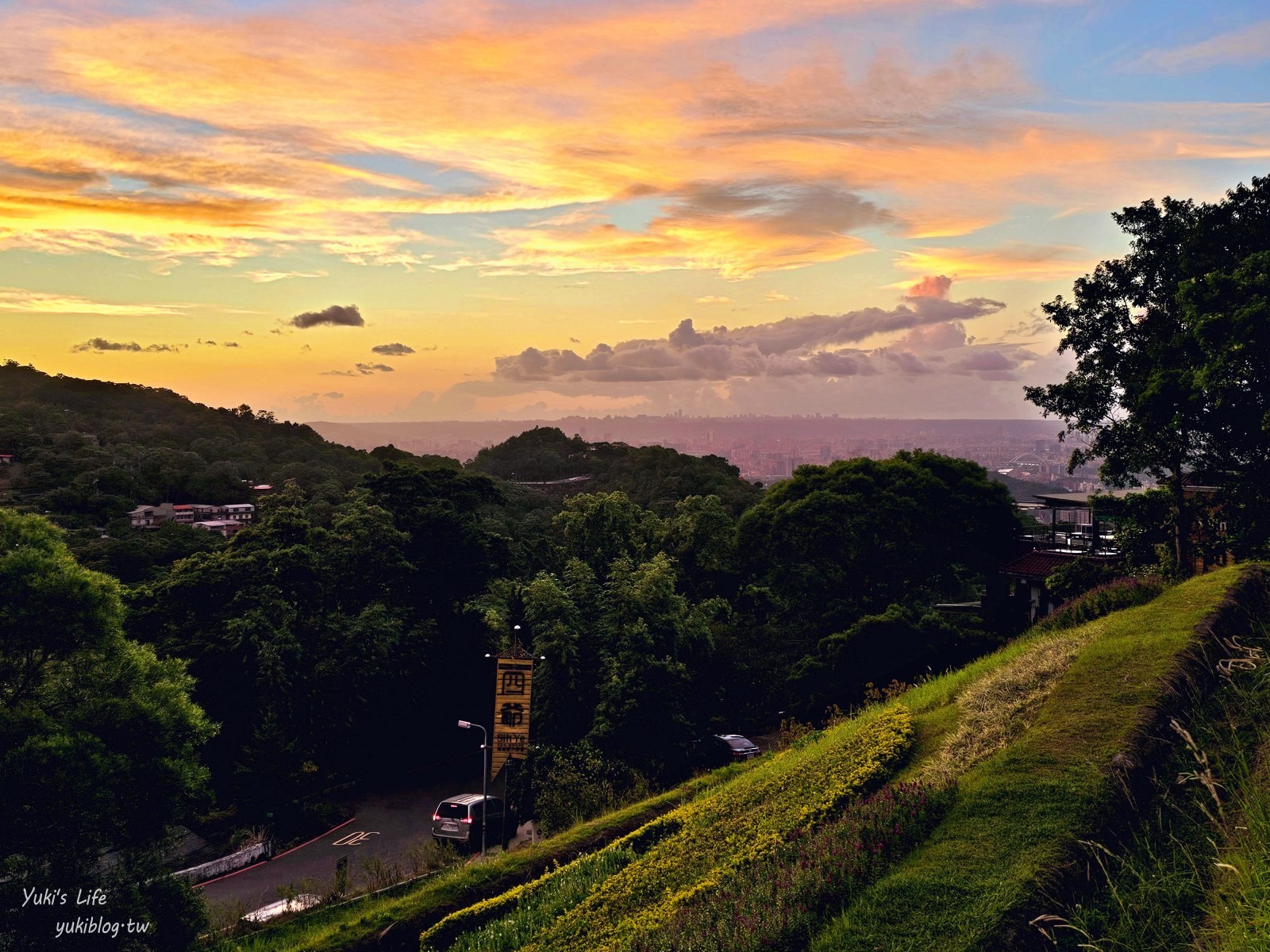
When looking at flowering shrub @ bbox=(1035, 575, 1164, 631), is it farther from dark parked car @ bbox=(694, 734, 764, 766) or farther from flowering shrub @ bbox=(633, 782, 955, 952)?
dark parked car @ bbox=(694, 734, 764, 766)

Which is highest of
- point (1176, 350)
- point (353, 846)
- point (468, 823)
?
point (1176, 350)

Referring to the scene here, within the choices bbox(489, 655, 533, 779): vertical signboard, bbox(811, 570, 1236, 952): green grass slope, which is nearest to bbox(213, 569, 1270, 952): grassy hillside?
bbox(811, 570, 1236, 952): green grass slope

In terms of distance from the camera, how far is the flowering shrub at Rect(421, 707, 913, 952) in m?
9.49

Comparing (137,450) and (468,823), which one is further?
(137,450)

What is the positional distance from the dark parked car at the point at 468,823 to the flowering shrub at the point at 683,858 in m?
9.31

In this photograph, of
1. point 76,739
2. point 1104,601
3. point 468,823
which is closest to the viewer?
point 76,739

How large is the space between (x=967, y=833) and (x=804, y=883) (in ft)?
4.73

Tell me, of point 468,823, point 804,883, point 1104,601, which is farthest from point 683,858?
point 468,823

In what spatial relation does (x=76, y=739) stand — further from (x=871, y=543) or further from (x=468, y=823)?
(x=871, y=543)

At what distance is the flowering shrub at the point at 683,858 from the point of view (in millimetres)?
9492

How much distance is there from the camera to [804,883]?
7359 mm

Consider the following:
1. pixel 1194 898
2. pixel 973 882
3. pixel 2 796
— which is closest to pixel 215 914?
pixel 2 796

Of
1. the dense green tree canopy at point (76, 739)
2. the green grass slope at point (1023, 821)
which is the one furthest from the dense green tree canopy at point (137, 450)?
the green grass slope at point (1023, 821)

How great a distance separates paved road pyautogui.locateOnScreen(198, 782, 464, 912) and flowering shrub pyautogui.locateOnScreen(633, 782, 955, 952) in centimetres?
1206
